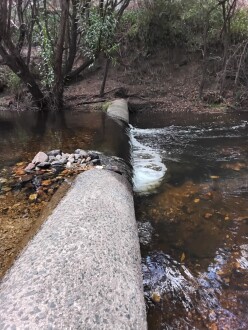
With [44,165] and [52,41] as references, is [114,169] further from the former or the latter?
[52,41]

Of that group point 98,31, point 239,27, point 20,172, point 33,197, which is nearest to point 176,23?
point 239,27

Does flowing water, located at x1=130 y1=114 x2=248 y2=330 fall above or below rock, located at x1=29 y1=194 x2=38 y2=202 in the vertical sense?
below

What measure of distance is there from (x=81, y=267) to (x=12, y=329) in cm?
60

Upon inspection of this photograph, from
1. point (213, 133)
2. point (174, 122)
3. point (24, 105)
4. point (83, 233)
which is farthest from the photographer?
point (24, 105)

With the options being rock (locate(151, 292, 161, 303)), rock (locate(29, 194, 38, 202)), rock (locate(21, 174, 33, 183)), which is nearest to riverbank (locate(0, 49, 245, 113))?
rock (locate(21, 174, 33, 183))

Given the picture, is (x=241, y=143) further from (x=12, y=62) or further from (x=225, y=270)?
(x=12, y=62)

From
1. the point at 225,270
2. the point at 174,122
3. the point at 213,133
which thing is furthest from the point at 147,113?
the point at 225,270

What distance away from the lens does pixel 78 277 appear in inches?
80.5

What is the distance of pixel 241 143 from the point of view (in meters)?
7.38

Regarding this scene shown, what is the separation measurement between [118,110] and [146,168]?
14.5 feet

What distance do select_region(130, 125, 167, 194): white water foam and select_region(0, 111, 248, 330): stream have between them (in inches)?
0.6

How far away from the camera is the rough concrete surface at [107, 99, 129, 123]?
9.37m

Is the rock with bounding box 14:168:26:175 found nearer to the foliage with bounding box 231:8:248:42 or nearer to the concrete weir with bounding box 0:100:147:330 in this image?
the concrete weir with bounding box 0:100:147:330

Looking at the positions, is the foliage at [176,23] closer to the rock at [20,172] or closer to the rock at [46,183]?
the rock at [20,172]
